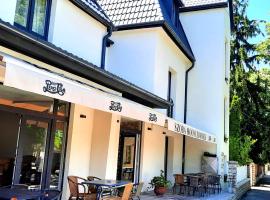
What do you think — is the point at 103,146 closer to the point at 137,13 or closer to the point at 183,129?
the point at 183,129

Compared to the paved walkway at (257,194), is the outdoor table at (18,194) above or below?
above

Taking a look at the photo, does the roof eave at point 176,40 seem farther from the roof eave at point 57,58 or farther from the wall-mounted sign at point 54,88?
the wall-mounted sign at point 54,88

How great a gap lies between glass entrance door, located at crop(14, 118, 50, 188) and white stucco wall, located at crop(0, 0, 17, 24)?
2.89 m

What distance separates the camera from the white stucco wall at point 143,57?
17.1 metres

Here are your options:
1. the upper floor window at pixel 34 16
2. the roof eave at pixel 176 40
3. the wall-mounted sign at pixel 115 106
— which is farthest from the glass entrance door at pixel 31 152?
the roof eave at pixel 176 40

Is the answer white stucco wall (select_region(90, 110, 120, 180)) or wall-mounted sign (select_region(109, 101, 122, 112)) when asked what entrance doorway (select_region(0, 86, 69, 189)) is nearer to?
white stucco wall (select_region(90, 110, 120, 180))

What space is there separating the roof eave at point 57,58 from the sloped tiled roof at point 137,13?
5286 mm

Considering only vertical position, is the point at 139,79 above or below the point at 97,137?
above

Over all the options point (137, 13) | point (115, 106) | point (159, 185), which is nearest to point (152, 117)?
point (115, 106)

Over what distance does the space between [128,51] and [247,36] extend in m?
21.2

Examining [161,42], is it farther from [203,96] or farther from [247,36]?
[247,36]

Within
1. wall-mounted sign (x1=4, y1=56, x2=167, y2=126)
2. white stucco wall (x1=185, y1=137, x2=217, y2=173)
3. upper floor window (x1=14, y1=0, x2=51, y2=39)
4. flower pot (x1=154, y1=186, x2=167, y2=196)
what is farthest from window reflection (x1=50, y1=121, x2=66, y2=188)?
white stucco wall (x1=185, y1=137, x2=217, y2=173)

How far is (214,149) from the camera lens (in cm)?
2266

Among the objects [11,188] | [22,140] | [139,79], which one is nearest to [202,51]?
[139,79]
